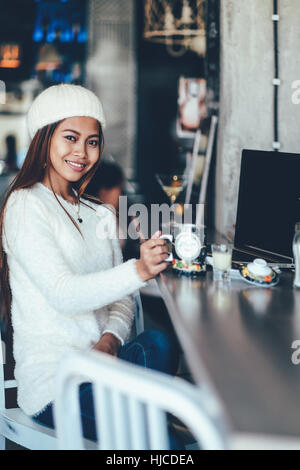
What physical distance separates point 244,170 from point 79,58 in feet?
15.5

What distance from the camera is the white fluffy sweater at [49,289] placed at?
142cm

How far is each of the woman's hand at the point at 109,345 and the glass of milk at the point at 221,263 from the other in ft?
1.25

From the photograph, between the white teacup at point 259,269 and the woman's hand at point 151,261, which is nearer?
the woman's hand at point 151,261

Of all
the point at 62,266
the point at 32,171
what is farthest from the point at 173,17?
the point at 62,266

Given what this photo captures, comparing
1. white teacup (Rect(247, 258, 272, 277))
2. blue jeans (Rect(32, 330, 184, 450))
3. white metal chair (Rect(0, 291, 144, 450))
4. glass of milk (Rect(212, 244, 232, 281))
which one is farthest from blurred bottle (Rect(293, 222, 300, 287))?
white metal chair (Rect(0, 291, 144, 450))

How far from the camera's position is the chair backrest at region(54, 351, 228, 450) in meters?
0.74

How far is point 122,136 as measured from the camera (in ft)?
20.0

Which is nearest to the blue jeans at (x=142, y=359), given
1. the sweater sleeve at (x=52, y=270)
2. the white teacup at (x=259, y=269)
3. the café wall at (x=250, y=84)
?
the sweater sleeve at (x=52, y=270)

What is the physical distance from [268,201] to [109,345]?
2.51 feet

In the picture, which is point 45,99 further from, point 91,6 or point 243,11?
point 91,6

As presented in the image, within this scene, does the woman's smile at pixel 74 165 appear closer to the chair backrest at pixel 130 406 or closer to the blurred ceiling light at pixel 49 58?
the chair backrest at pixel 130 406

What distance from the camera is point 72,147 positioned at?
1.69 m

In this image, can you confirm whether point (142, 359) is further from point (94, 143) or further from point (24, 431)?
point (94, 143)
